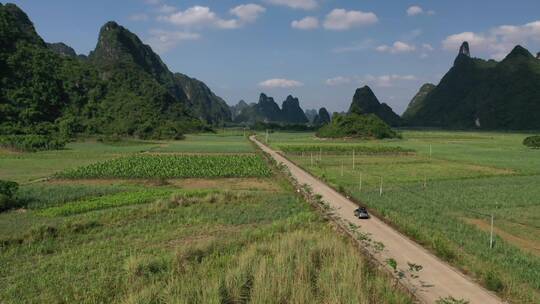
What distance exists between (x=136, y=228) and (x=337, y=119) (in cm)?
8788

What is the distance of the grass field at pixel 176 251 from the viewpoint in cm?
1153

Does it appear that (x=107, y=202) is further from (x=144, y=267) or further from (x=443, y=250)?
(x=443, y=250)

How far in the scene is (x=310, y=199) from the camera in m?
26.0

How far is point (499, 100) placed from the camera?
557ft

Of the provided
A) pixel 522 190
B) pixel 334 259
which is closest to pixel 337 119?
pixel 522 190

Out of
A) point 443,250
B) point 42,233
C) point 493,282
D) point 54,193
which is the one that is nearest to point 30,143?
point 54,193

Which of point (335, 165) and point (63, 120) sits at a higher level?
point (63, 120)

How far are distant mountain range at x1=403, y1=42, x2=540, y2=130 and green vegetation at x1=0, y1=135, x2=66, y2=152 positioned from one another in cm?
15256

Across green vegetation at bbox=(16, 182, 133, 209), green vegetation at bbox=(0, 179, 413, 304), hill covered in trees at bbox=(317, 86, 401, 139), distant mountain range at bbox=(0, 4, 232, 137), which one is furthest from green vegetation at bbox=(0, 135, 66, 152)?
hill covered in trees at bbox=(317, 86, 401, 139)

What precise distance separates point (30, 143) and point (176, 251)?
57.4m

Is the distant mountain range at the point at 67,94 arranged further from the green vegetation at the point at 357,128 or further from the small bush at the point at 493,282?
the small bush at the point at 493,282

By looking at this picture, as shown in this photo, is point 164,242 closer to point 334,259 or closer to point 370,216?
point 334,259

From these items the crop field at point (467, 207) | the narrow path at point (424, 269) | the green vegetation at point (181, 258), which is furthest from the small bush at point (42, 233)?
the crop field at point (467, 207)

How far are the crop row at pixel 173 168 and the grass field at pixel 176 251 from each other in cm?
937
